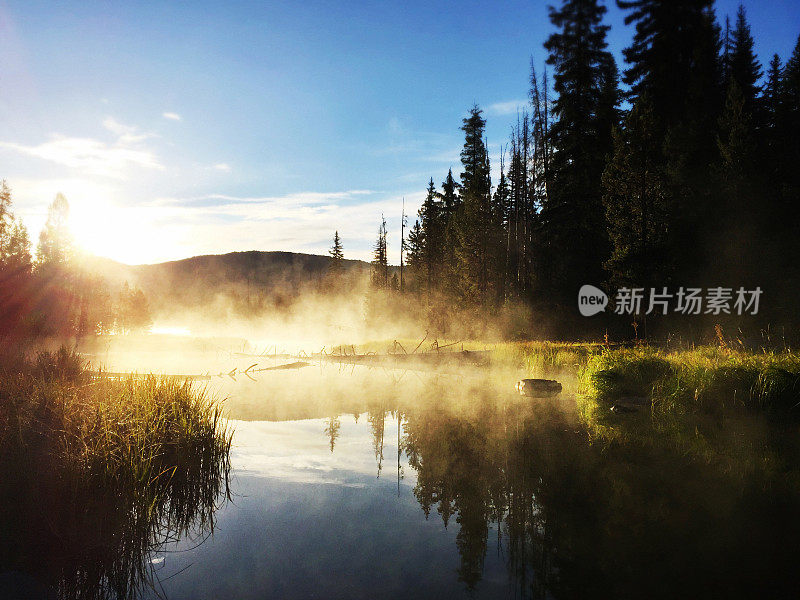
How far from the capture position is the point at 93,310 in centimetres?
5225

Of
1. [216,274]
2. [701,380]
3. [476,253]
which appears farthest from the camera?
[216,274]

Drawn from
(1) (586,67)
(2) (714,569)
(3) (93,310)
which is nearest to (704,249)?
(1) (586,67)

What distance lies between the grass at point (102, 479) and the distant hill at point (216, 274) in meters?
135

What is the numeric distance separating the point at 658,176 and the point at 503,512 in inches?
931

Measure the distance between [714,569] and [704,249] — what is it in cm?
2701

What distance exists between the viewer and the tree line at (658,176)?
82.6 ft

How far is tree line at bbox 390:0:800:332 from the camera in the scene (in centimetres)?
2517

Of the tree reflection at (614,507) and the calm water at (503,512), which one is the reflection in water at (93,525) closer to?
the calm water at (503,512)

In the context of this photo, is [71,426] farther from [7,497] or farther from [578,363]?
[578,363]

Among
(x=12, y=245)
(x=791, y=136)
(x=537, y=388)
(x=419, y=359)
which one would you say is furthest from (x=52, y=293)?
(x=791, y=136)

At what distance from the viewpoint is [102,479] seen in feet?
20.0

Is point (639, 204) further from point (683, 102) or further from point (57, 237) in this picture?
point (57, 237)

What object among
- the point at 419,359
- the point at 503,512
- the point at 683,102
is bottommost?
the point at 503,512

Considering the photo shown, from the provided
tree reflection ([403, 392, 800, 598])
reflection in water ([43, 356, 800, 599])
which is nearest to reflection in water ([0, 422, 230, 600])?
reflection in water ([43, 356, 800, 599])
